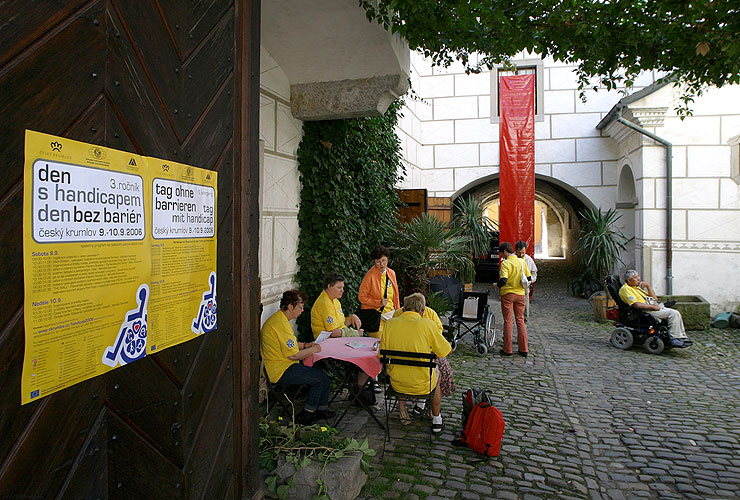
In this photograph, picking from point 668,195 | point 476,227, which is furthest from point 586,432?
point 476,227

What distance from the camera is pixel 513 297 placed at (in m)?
8.09

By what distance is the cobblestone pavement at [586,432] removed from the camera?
13.1ft

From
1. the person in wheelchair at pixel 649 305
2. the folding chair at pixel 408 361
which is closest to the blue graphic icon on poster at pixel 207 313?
the folding chair at pixel 408 361

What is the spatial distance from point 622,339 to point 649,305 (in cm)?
72

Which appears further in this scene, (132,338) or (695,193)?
(695,193)

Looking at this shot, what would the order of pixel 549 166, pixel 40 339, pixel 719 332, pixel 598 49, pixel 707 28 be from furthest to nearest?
pixel 549 166
pixel 719 332
pixel 598 49
pixel 707 28
pixel 40 339

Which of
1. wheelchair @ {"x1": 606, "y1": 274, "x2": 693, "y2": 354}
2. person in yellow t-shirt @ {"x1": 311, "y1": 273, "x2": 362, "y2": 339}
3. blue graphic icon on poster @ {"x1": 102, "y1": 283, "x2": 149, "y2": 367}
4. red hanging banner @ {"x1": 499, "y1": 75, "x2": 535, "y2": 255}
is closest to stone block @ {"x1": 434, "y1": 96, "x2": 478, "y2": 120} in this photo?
red hanging banner @ {"x1": 499, "y1": 75, "x2": 535, "y2": 255}

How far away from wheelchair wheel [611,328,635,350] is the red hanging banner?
11.7 feet

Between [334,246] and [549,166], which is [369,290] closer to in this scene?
[334,246]

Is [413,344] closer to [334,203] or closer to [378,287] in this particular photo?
[378,287]

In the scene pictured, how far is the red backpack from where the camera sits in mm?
4430

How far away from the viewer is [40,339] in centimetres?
173

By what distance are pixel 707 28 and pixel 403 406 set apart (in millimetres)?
4222

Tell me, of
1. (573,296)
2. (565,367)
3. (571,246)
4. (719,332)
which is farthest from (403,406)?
(571,246)
